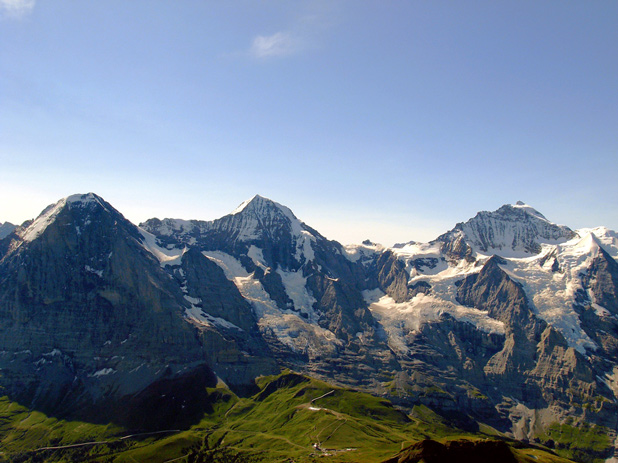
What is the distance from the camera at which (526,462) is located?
18625cm

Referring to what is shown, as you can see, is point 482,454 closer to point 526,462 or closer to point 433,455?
point 433,455

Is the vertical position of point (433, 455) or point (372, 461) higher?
point (433, 455)

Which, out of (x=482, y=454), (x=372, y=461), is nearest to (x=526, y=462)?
(x=372, y=461)

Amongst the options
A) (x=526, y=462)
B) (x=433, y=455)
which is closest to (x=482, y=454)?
(x=433, y=455)

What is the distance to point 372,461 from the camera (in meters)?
196

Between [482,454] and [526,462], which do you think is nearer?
[482,454]

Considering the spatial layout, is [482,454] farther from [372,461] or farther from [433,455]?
[372,461]

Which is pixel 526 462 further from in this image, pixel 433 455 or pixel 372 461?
pixel 433 455

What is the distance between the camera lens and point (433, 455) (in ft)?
364

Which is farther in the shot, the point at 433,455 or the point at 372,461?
the point at 372,461

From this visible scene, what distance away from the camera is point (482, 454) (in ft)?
372

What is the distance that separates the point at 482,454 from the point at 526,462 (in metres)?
92.5

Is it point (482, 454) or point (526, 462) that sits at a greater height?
point (482, 454)

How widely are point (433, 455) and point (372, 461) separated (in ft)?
313
